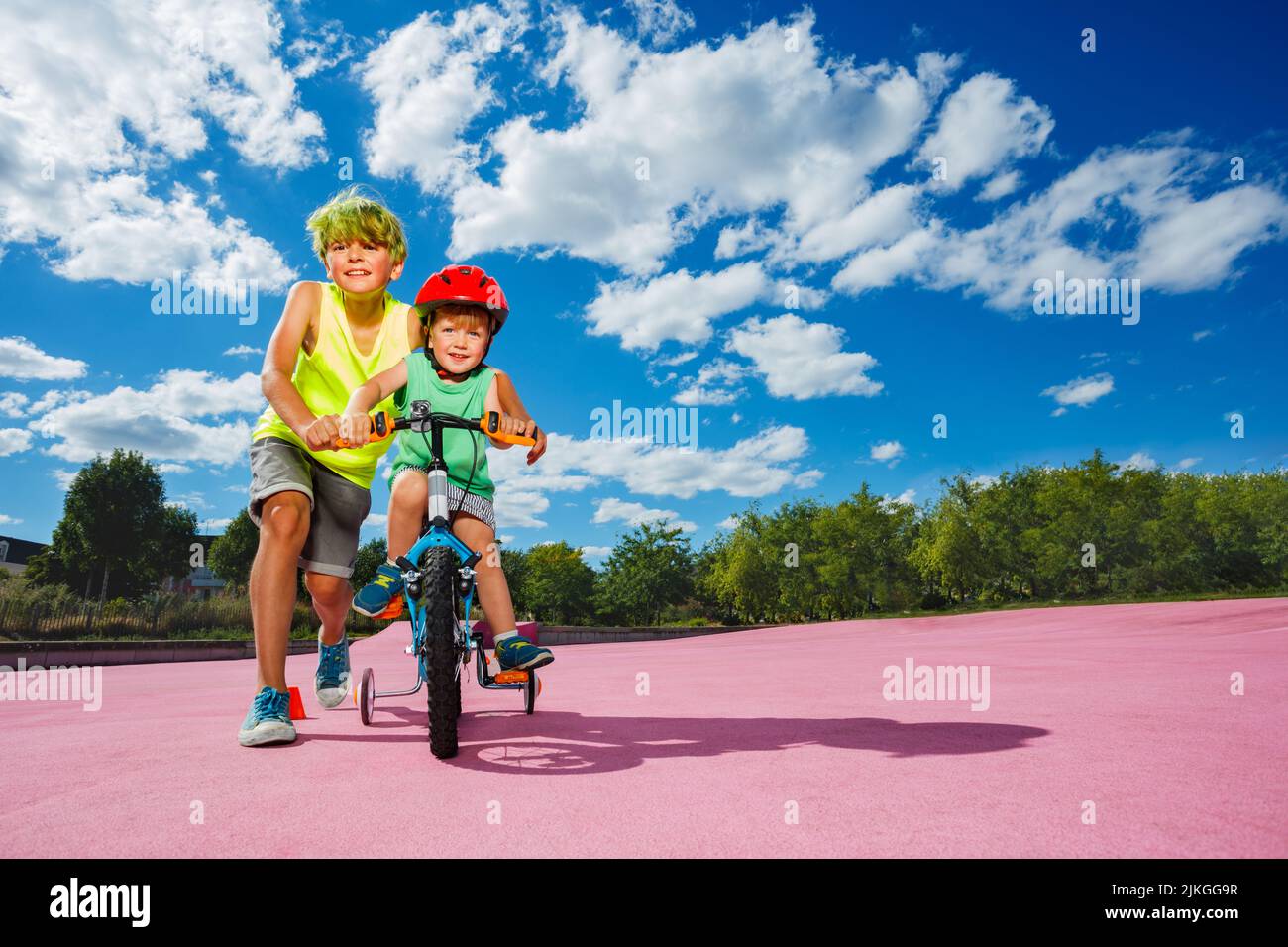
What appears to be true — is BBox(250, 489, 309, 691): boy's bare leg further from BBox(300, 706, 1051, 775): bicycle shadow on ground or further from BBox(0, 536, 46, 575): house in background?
BBox(0, 536, 46, 575): house in background

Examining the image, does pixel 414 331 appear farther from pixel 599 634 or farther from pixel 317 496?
pixel 599 634

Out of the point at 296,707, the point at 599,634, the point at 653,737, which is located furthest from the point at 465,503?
the point at 599,634

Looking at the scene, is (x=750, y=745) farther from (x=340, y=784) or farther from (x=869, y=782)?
(x=340, y=784)

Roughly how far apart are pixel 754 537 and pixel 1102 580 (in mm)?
21797

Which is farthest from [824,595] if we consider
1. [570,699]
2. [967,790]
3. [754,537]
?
[967,790]

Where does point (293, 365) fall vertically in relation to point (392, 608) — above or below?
above

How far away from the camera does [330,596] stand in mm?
4121

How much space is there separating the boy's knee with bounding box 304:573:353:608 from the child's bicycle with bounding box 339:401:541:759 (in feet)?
2.08

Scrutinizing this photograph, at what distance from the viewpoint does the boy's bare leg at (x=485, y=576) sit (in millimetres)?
3631

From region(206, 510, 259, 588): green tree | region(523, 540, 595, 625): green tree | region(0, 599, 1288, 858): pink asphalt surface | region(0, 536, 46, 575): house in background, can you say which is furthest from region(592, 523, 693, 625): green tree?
region(0, 536, 46, 575): house in background

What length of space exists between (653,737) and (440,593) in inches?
53.5

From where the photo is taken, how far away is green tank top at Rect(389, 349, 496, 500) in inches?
143

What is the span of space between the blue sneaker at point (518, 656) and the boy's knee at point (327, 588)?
3.93 ft
